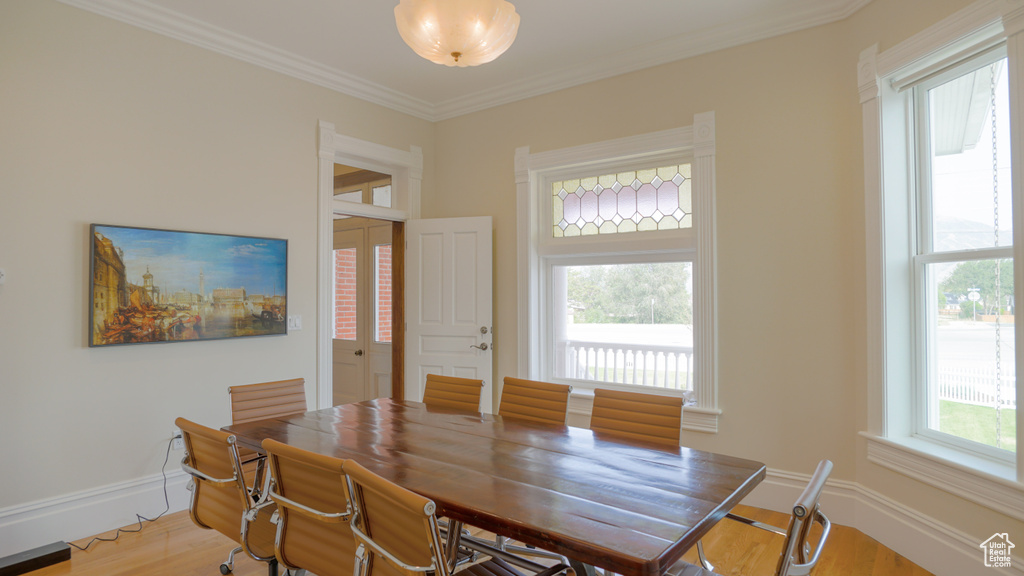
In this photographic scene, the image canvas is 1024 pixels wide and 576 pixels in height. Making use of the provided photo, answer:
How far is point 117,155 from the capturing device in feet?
10.8

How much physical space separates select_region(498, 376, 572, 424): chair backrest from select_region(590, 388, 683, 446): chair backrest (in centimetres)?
20

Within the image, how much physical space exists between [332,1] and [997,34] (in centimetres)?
348

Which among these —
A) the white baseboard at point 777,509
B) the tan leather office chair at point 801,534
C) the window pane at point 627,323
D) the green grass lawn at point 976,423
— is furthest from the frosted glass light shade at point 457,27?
the white baseboard at point 777,509

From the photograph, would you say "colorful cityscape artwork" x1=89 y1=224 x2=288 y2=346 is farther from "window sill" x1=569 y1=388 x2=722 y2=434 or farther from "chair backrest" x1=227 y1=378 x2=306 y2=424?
"window sill" x1=569 y1=388 x2=722 y2=434

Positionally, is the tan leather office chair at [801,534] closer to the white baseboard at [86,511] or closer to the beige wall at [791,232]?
the beige wall at [791,232]

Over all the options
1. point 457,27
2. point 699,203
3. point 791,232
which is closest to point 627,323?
point 699,203

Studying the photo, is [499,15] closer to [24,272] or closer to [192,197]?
[192,197]

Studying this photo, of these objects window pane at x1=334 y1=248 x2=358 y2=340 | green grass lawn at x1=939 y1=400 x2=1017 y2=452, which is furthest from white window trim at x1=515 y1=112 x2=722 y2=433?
window pane at x1=334 y1=248 x2=358 y2=340

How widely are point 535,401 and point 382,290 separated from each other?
3075mm

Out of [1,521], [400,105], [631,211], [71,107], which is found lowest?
[1,521]

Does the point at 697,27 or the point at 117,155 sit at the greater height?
the point at 697,27

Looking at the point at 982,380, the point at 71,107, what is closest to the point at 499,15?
the point at 71,107

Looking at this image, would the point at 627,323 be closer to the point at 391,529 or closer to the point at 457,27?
the point at 457,27

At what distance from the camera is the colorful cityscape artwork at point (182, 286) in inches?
128
